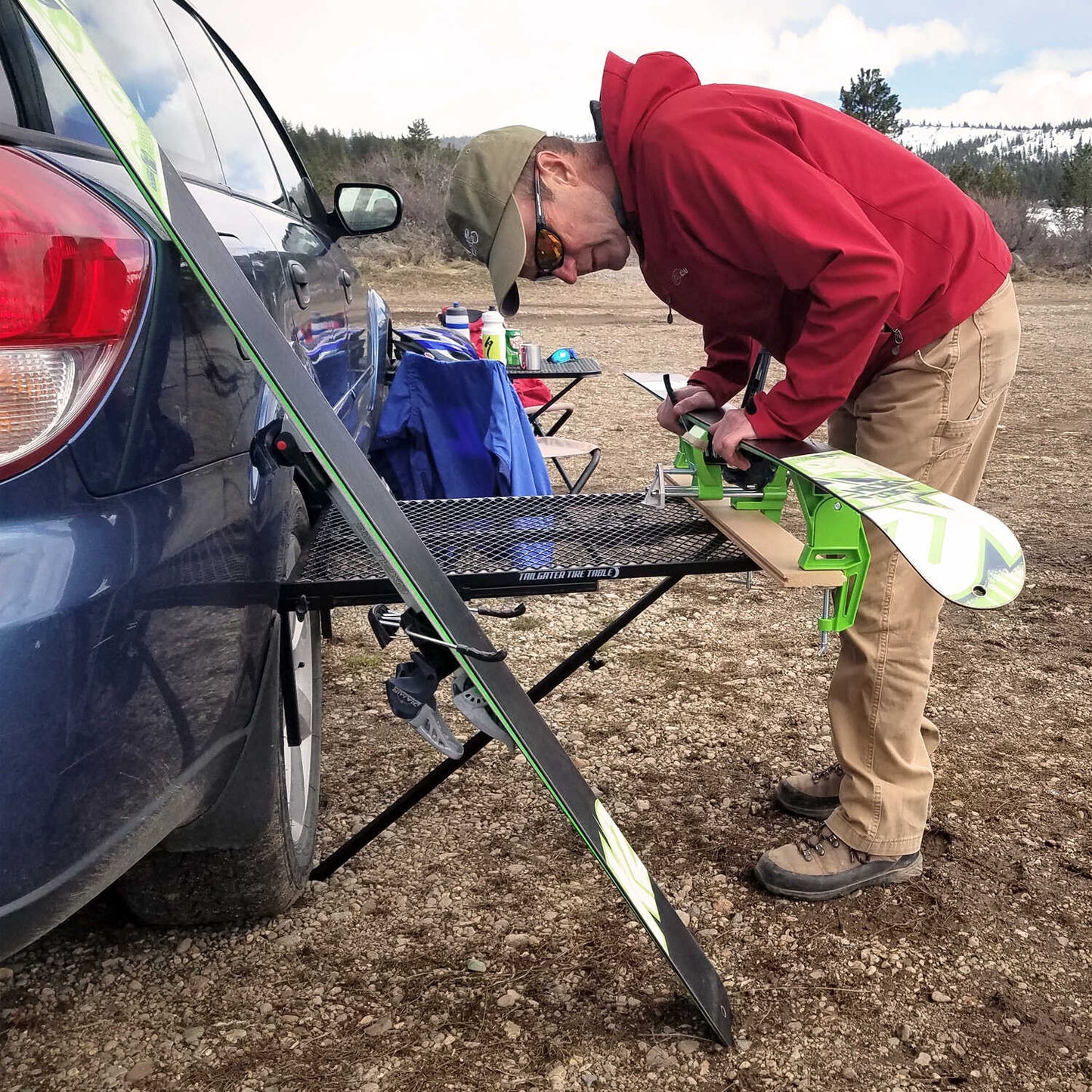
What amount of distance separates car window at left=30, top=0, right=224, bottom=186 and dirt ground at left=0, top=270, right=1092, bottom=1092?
1584mm

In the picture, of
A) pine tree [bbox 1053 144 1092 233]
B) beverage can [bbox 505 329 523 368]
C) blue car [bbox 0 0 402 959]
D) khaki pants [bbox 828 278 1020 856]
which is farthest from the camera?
pine tree [bbox 1053 144 1092 233]

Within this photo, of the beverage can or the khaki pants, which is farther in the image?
the beverage can

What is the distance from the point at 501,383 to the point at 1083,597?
2794mm

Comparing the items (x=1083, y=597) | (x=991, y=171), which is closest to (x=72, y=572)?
(x=1083, y=597)

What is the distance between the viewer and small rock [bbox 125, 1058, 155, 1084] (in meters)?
1.74

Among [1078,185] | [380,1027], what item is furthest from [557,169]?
[1078,185]

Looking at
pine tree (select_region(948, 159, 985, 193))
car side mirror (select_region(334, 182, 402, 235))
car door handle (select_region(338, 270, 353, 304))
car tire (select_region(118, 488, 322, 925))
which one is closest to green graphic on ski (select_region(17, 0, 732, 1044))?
car tire (select_region(118, 488, 322, 925))

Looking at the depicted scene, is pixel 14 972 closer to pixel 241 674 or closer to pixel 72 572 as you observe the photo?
pixel 241 674

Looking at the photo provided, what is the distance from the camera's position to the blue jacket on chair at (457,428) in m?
3.09

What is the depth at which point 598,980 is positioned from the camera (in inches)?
78.2

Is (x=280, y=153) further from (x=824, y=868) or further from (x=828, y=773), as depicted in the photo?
(x=824, y=868)

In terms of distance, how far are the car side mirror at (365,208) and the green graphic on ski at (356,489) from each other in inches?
85.0

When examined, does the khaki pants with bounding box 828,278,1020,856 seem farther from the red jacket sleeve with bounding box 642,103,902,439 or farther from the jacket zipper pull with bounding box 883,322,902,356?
the red jacket sleeve with bounding box 642,103,902,439

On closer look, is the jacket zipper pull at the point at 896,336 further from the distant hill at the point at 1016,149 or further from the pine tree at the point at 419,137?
the pine tree at the point at 419,137
